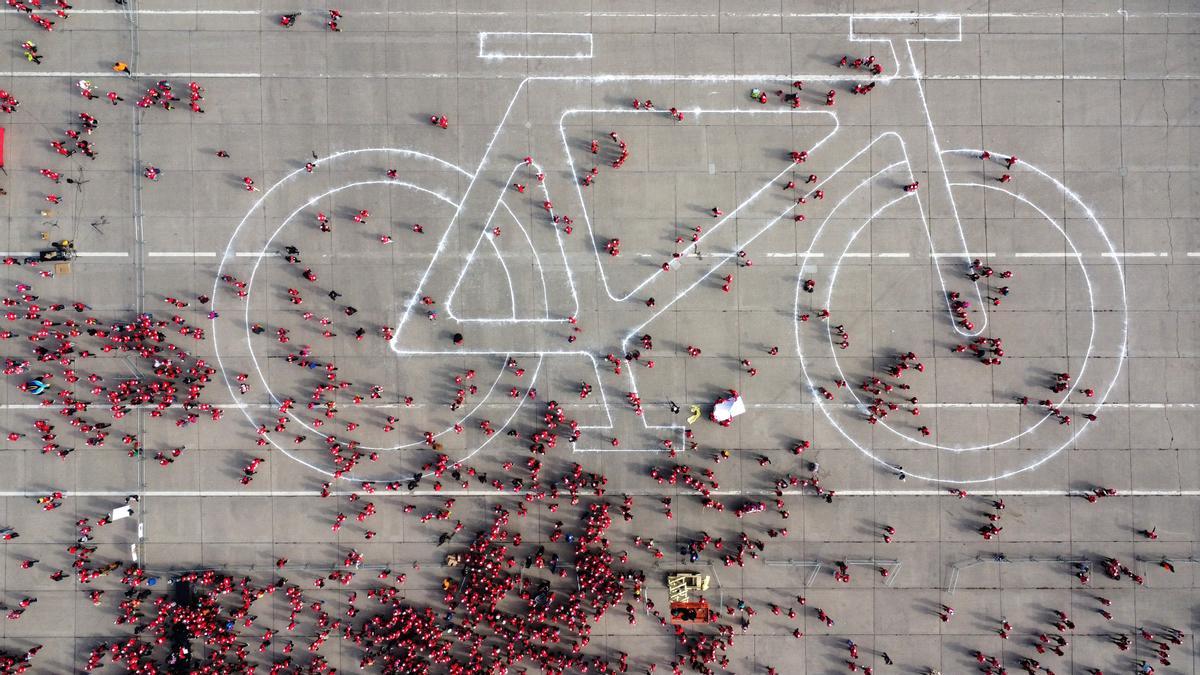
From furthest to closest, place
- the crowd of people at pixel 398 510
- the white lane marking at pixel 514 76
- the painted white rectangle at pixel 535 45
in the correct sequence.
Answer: the painted white rectangle at pixel 535 45, the white lane marking at pixel 514 76, the crowd of people at pixel 398 510

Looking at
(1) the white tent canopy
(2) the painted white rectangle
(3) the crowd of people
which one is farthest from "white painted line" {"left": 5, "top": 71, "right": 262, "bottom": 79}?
(1) the white tent canopy

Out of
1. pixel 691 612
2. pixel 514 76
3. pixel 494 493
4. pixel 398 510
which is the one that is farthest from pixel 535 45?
pixel 691 612

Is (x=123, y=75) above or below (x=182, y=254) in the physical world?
above

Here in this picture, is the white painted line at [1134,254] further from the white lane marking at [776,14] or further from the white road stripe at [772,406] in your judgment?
the white lane marking at [776,14]

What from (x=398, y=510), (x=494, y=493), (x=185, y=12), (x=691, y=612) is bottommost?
(x=691, y=612)

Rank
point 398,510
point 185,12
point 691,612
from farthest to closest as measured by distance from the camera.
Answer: point 398,510 < point 185,12 < point 691,612

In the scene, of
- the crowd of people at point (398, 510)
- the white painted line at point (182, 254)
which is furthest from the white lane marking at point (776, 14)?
the white painted line at point (182, 254)

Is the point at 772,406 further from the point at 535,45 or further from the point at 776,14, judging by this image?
the point at 535,45

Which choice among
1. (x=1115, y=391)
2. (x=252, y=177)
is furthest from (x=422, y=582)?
(x=1115, y=391)
